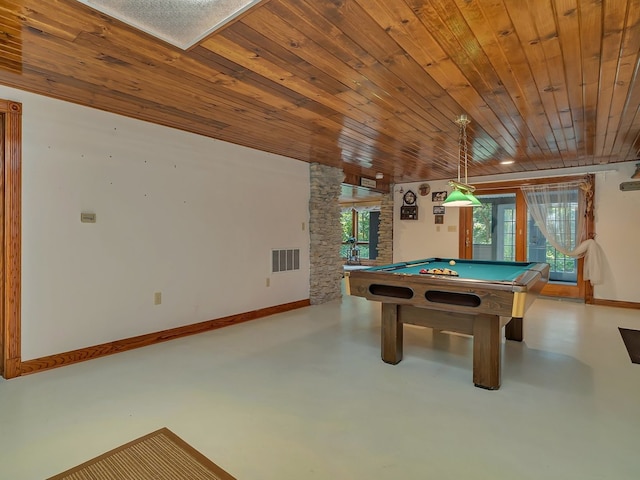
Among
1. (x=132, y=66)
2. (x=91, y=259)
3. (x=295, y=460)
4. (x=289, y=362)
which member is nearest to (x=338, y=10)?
(x=132, y=66)

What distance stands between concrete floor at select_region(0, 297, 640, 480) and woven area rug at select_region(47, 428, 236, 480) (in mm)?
65

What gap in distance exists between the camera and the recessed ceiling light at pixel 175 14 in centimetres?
165

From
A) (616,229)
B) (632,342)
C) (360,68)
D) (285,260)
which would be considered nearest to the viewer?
(360,68)

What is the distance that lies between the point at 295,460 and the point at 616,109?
12.8ft

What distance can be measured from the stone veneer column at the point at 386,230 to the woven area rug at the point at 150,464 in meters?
6.32

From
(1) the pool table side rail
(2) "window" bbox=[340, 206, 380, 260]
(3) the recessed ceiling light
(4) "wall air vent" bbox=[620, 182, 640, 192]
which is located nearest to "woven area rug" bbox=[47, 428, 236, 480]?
(1) the pool table side rail

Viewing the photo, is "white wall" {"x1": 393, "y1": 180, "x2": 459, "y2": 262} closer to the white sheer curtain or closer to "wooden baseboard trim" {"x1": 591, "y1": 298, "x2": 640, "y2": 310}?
the white sheer curtain

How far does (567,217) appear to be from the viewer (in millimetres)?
5801

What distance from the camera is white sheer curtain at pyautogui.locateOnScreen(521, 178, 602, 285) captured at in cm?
552

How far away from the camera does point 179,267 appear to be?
3.81 metres

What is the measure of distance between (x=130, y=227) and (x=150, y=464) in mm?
2356

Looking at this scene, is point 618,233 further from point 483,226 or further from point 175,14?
point 175,14

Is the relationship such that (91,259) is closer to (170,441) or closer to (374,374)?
(170,441)

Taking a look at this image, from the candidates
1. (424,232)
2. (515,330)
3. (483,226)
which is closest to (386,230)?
(424,232)
